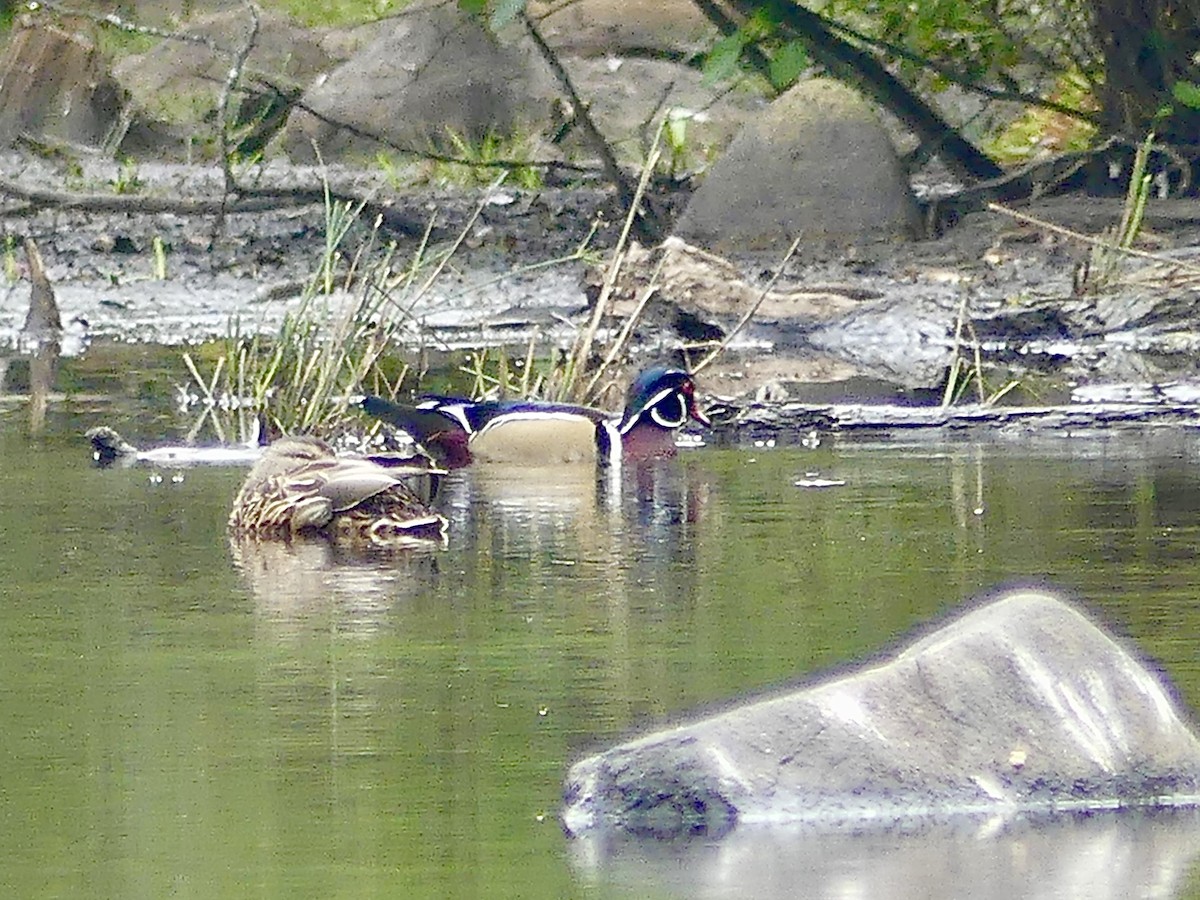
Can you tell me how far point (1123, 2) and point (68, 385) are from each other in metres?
6.49

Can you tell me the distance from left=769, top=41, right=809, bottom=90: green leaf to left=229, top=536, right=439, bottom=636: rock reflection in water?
6897 millimetres

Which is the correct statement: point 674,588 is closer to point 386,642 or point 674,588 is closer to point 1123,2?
point 386,642

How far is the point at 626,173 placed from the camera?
18031 mm

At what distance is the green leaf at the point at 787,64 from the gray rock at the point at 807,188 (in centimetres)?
229

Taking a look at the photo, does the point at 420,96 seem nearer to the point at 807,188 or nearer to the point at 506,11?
→ the point at 807,188

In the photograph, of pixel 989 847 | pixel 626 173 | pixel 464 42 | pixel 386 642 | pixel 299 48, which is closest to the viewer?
pixel 989 847

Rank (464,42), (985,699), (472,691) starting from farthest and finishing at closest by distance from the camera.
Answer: (464,42) → (472,691) → (985,699)

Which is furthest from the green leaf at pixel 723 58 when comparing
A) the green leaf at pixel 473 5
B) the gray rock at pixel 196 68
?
the gray rock at pixel 196 68

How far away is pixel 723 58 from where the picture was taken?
46.4ft

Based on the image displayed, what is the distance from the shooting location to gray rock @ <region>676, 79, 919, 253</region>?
1689 cm

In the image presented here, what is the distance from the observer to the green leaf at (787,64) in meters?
14.4

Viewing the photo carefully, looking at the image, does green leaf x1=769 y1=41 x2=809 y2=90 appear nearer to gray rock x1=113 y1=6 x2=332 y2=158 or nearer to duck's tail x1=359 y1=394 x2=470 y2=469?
duck's tail x1=359 y1=394 x2=470 y2=469

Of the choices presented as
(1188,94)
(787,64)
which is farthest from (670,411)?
(1188,94)

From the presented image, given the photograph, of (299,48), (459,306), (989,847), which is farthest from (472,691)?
(299,48)
